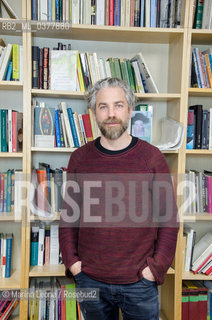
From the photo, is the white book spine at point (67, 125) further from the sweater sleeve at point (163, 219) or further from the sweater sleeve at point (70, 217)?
the sweater sleeve at point (163, 219)

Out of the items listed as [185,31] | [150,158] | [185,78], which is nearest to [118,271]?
[150,158]

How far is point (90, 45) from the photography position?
2.24 metres

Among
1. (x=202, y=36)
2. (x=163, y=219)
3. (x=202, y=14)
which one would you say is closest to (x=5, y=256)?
(x=163, y=219)

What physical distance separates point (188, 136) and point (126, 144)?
0.67 meters

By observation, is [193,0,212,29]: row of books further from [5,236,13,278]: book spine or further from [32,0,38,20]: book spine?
[5,236,13,278]: book spine

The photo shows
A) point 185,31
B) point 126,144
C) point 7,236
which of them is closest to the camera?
point 126,144

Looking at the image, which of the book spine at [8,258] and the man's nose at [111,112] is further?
the book spine at [8,258]

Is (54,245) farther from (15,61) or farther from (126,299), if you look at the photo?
(15,61)

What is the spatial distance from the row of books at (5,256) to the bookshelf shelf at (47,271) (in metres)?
0.17

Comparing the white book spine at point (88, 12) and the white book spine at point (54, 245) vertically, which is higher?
the white book spine at point (88, 12)

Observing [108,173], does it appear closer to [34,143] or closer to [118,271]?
[118,271]

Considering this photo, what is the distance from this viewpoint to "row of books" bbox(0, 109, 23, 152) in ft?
6.51

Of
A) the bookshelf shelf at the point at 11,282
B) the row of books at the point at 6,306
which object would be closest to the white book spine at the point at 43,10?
the bookshelf shelf at the point at 11,282

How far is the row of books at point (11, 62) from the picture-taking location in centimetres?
195
